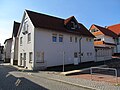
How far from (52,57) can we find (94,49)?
1271 centimetres

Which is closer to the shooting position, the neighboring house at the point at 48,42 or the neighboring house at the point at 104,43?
the neighboring house at the point at 48,42

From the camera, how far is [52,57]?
942 inches

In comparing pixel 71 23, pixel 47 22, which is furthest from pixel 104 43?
pixel 47 22

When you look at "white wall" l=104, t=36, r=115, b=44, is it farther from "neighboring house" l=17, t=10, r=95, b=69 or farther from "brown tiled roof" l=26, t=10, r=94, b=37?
"brown tiled roof" l=26, t=10, r=94, b=37

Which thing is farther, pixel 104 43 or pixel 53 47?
pixel 104 43

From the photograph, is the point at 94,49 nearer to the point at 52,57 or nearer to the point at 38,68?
the point at 52,57

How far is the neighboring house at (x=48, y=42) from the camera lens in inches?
893

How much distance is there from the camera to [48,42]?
23641 mm

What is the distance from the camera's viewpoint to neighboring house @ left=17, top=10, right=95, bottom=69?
22688mm

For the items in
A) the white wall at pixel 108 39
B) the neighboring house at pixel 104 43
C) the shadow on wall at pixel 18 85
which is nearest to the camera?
the shadow on wall at pixel 18 85

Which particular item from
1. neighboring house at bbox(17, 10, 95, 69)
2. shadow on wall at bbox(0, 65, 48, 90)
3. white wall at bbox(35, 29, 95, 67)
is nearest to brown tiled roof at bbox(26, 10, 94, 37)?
Result: neighboring house at bbox(17, 10, 95, 69)

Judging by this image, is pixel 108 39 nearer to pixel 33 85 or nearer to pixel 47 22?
pixel 47 22

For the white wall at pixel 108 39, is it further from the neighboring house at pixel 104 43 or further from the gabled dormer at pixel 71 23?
the gabled dormer at pixel 71 23

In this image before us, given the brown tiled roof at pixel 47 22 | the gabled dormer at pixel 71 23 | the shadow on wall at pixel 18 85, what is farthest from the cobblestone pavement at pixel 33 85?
the gabled dormer at pixel 71 23
